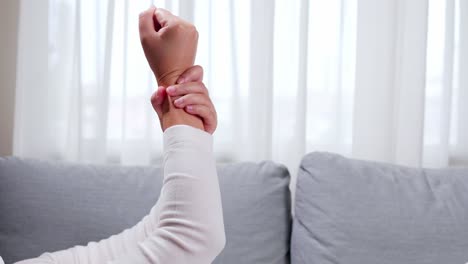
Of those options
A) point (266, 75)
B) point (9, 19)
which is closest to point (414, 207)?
point (266, 75)

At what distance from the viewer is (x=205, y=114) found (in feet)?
2.72

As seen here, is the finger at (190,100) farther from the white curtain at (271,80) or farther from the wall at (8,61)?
the wall at (8,61)

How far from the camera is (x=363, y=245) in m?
1.34

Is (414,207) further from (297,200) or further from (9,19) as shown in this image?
(9,19)

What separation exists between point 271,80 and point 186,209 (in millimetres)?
1004

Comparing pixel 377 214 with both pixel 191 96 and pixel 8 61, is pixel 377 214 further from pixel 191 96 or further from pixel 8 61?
pixel 8 61

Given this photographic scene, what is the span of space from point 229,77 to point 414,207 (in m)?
0.68

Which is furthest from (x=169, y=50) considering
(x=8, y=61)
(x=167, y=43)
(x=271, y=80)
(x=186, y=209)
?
(x=8, y=61)

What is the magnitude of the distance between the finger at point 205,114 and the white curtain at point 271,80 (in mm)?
852

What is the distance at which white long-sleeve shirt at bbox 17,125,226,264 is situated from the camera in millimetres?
746

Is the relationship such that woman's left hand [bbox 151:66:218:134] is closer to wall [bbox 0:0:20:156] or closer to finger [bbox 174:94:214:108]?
finger [bbox 174:94:214:108]

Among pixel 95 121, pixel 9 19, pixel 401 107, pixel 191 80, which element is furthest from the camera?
pixel 9 19

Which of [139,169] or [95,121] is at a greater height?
[95,121]

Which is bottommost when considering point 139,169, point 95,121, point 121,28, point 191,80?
point 139,169
